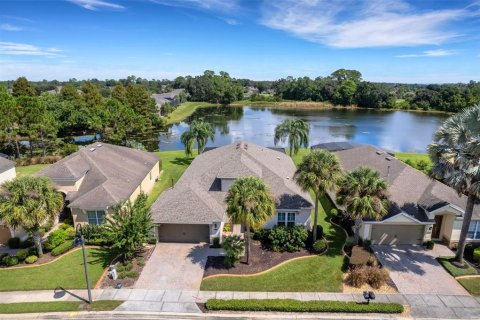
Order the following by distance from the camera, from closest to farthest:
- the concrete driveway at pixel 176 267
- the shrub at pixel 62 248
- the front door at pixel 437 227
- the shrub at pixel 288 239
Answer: the concrete driveway at pixel 176 267 → the shrub at pixel 62 248 → the shrub at pixel 288 239 → the front door at pixel 437 227

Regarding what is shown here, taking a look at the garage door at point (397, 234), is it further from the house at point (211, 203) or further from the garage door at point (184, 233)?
the garage door at point (184, 233)

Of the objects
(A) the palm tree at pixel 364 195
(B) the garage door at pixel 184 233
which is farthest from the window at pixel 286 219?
(B) the garage door at pixel 184 233

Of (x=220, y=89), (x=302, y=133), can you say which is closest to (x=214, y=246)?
(x=302, y=133)

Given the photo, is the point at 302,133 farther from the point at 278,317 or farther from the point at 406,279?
the point at 278,317

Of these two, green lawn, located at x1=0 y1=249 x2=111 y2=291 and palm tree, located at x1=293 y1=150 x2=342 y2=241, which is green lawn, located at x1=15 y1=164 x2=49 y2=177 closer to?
green lawn, located at x1=0 y1=249 x2=111 y2=291

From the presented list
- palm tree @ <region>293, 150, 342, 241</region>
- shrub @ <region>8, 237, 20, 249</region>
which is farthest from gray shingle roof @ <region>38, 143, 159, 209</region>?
palm tree @ <region>293, 150, 342, 241</region>

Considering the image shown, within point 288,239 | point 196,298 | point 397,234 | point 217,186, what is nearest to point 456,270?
point 397,234
